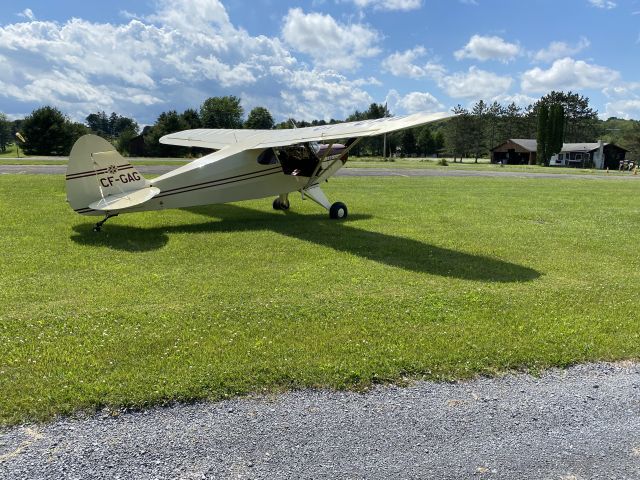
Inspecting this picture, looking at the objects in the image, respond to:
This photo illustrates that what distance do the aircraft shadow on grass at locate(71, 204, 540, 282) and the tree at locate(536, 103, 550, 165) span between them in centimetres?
7755

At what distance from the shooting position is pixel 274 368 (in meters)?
4.45

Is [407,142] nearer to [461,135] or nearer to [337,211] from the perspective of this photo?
[461,135]

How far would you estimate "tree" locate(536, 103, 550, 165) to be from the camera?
78.4m

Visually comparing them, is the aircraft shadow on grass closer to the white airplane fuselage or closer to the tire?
the tire

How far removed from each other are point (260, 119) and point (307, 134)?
10423 centimetres

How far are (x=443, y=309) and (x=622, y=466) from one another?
309 cm

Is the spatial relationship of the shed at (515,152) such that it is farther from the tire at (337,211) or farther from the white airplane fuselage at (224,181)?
the white airplane fuselage at (224,181)

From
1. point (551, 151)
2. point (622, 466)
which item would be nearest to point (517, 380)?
point (622, 466)

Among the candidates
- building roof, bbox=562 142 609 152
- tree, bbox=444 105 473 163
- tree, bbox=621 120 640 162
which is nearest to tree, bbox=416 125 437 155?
tree, bbox=444 105 473 163

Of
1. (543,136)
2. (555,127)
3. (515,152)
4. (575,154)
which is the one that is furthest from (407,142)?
(575,154)

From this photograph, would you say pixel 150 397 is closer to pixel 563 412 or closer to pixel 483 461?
pixel 483 461

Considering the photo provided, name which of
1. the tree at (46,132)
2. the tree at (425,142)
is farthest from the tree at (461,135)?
the tree at (46,132)

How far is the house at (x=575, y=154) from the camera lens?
84.0 metres

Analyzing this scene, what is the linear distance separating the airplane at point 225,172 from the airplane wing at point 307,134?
0.03m
